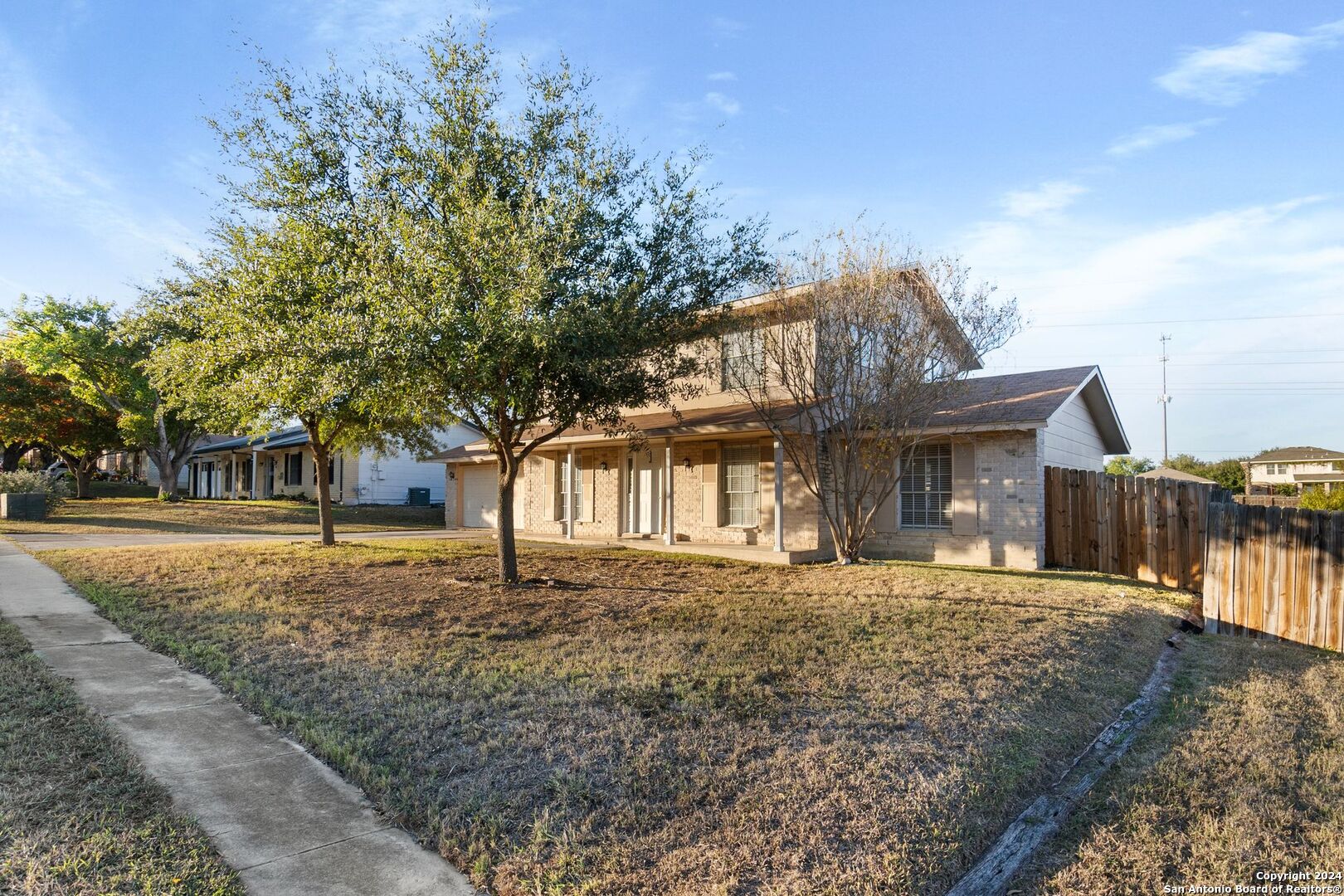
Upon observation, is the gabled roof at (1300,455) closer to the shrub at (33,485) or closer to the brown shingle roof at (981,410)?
the brown shingle roof at (981,410)

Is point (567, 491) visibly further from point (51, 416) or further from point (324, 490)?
point (51, 416)

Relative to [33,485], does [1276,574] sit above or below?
below

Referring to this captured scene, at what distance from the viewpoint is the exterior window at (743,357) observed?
13422 millimetres

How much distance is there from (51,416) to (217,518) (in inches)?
602

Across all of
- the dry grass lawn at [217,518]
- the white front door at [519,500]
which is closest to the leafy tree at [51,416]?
the dry grass lawn at [217,518]

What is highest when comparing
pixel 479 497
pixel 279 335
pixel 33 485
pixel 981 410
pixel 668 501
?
pixel 279 335

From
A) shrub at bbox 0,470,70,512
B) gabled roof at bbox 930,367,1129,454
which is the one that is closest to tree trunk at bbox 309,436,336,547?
gabled roof at bbox 930,367,1129,454

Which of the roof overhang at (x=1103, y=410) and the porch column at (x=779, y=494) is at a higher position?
the roof overhang at (x=1103, y=410)

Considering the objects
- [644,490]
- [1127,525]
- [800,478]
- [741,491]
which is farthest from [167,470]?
[1127,525]

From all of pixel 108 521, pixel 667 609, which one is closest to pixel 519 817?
pixel 667 609

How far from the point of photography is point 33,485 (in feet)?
76.8

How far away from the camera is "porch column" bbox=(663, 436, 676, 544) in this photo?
1553 cm

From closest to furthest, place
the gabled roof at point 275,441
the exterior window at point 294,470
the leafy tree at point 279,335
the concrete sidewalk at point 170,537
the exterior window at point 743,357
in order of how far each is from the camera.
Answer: the leafy tree at point 279,335, the exterior window at point 743,357, the concrete sidewalk at point 170,537, the gabled roof at point 275,441, the exterior window at point 294,470

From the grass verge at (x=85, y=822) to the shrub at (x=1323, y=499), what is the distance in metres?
20.5
